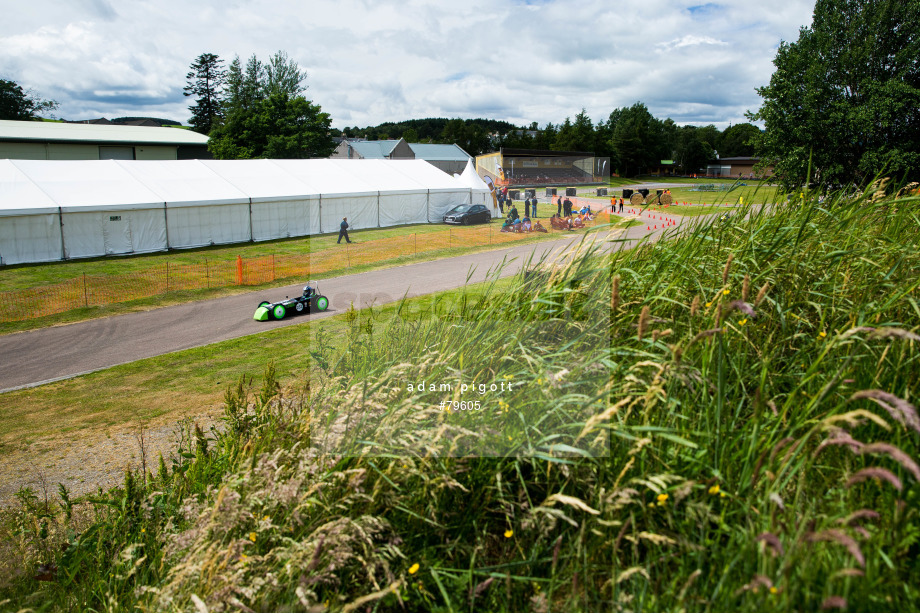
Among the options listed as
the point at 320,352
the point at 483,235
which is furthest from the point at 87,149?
the point at 320,352

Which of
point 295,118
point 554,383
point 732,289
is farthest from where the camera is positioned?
point 295,118

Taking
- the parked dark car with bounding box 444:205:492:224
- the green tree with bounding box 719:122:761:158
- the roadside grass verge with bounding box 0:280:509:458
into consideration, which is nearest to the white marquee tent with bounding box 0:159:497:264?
the parked dark car with bounding box 444:205:492:224

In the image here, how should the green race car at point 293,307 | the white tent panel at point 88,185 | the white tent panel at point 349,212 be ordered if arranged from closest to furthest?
the green race car at point 293,307 → the white tent panel at point 88,185 → the white tent panel at point 349,212

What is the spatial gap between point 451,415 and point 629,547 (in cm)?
96

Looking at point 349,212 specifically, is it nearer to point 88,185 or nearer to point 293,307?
point 88,185

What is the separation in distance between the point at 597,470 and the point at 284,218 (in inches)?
958

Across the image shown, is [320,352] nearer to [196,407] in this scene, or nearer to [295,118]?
[196,407]

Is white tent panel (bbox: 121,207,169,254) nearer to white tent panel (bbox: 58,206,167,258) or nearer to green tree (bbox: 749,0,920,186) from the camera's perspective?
white tent panel (bbox: 58,206,167,258)

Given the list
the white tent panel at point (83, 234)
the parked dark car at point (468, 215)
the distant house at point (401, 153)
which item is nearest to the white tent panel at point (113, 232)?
the white tent panel at point (83, 234)

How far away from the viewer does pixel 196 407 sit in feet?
27.6

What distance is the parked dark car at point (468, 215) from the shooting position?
2806 centimetres

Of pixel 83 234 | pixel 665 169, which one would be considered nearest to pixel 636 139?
pixel 665 169

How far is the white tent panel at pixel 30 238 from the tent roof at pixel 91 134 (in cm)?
3530

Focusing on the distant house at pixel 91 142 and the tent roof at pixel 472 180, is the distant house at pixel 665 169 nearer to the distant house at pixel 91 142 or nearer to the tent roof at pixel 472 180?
the tent roof at pixel 472 180
